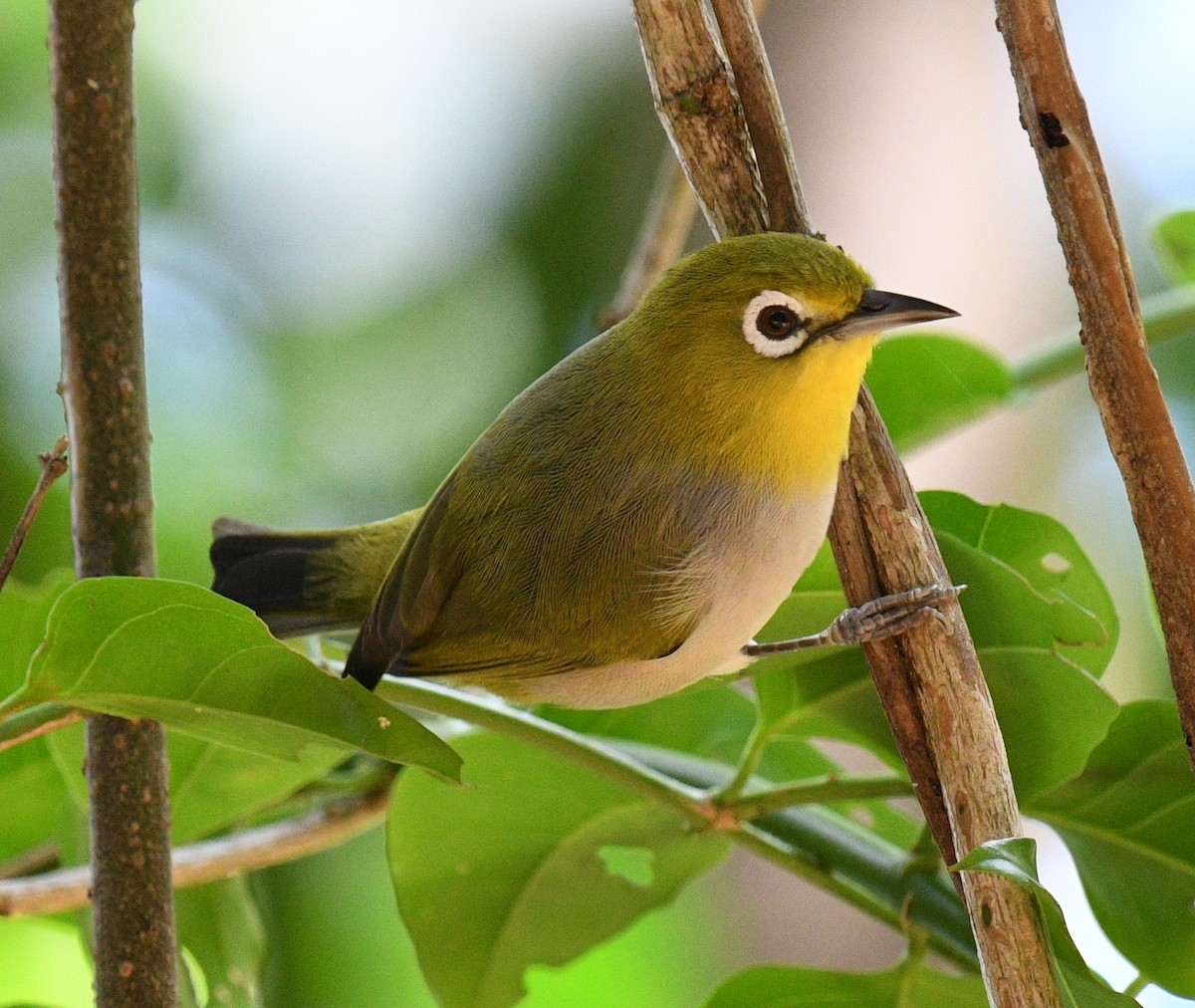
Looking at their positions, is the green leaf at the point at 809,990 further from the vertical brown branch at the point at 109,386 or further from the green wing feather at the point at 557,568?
the vertical brown branch at the point at 109,386

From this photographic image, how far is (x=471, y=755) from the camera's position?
1.13m

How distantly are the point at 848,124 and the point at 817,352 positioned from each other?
1526 millimetres

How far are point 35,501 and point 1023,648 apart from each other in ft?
2.12

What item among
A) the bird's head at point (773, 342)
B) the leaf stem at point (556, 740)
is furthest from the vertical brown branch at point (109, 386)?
the bird's head at point (773, 342)

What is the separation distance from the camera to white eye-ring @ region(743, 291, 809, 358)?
3.56 feet

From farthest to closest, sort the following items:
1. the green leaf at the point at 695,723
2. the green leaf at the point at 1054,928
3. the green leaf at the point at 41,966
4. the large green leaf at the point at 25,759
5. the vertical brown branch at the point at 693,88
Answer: the green leaf at the point at 41,966, the green leaf at the point at 695,723, the large green leaf at the point at 25,759, the vertical brown branch at the point at 693,88, the green leaf at the point at 1054,928

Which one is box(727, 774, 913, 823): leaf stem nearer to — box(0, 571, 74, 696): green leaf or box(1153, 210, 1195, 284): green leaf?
box(0, 571, 74, 696): green leaf

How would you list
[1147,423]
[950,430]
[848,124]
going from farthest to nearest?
[848,124], [950,430], [1147,423]

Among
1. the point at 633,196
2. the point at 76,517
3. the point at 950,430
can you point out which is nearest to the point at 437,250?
the point at 633,196

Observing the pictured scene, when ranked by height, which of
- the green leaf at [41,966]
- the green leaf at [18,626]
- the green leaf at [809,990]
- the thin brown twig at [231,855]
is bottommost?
the green leaf at [41,966]

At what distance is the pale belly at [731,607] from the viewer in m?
1.06

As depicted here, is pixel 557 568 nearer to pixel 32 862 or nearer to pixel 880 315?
pixel 880 315

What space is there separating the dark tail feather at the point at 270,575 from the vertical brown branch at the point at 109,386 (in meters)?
0.41

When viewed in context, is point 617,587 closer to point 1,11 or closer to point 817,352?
point 817,352
